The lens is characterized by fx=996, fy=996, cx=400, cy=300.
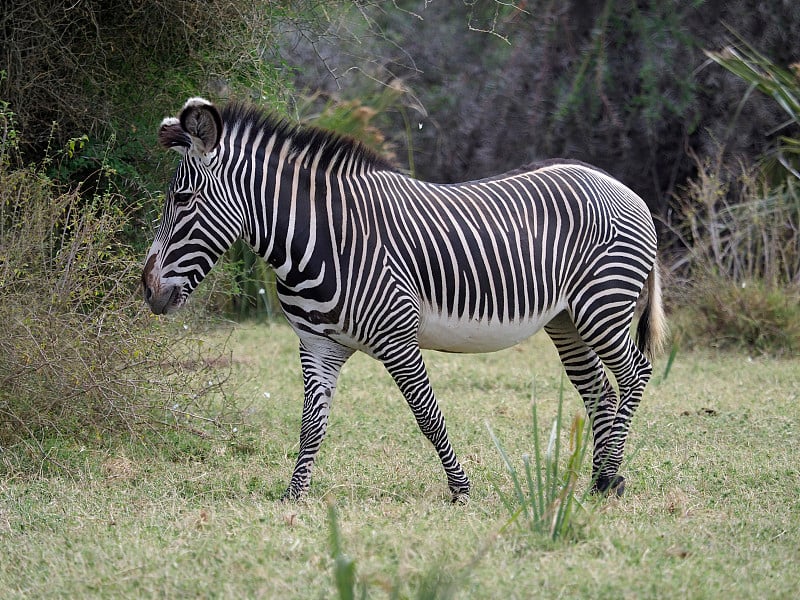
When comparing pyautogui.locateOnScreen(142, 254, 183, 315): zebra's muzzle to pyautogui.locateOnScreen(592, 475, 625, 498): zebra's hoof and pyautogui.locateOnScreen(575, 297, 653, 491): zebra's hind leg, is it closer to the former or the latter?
pyautogui.locateOnScreen(575, 297, 653, 491): zebra's hind leg

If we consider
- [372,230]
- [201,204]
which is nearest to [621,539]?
[372,230]

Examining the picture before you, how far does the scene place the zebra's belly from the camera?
199 inches

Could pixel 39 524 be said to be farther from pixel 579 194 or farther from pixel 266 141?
pixel 579 194

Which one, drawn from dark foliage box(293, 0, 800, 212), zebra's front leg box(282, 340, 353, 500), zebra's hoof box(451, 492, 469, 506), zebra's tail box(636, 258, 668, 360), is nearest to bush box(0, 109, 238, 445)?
zebra's front leg box(282, 340, 353, 500)

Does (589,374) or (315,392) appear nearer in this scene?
(315,392)

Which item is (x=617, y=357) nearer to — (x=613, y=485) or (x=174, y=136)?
(x=613, y=485)

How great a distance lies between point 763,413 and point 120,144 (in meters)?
4.83

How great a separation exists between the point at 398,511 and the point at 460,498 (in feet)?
1.53

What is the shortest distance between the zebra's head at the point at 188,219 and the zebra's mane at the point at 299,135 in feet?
0.73

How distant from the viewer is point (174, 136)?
4699mm

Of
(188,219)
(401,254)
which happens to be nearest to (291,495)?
(401,254)

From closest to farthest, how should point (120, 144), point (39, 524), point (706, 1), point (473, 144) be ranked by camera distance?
1. point (39, 524)
2. point (120, 144)
3. point (706, 1)
4. point (473, 144)

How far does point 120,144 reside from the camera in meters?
6.50

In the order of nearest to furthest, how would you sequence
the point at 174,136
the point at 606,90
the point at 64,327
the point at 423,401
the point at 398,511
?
the point at 398,511
the point at 174,136
the point at 423,401
the point at 64,327
the point at 606,90
